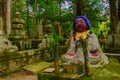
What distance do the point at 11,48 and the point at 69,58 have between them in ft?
17.6

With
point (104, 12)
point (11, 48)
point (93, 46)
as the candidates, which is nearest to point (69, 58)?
point (93, 46)

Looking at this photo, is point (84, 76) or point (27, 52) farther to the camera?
point (27, 52)

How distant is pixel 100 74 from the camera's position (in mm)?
4805

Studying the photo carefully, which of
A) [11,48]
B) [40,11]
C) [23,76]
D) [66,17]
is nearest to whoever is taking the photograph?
[23,76]

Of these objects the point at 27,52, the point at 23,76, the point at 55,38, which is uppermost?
the point at 55,38

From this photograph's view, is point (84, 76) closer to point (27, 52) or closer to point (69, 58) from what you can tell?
point (69, 58)

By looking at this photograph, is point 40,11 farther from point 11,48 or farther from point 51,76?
point 51,76

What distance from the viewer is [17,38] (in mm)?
13992

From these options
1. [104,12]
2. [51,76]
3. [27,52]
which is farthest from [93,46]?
[104,12]

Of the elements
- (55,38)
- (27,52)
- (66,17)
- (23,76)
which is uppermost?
(66,17)

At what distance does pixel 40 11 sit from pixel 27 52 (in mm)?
15593

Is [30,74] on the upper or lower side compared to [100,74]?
lower

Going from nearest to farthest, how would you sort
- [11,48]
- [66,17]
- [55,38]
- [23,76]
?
1. [55,38]
2. [23,76]
3. [11,48]
4. [66,17]

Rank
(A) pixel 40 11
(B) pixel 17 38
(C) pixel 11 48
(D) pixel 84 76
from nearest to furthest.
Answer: (D) pixel 84 76
(C) pixel 11 48
(B) pixel 17 38
(A) pixel 40 11
